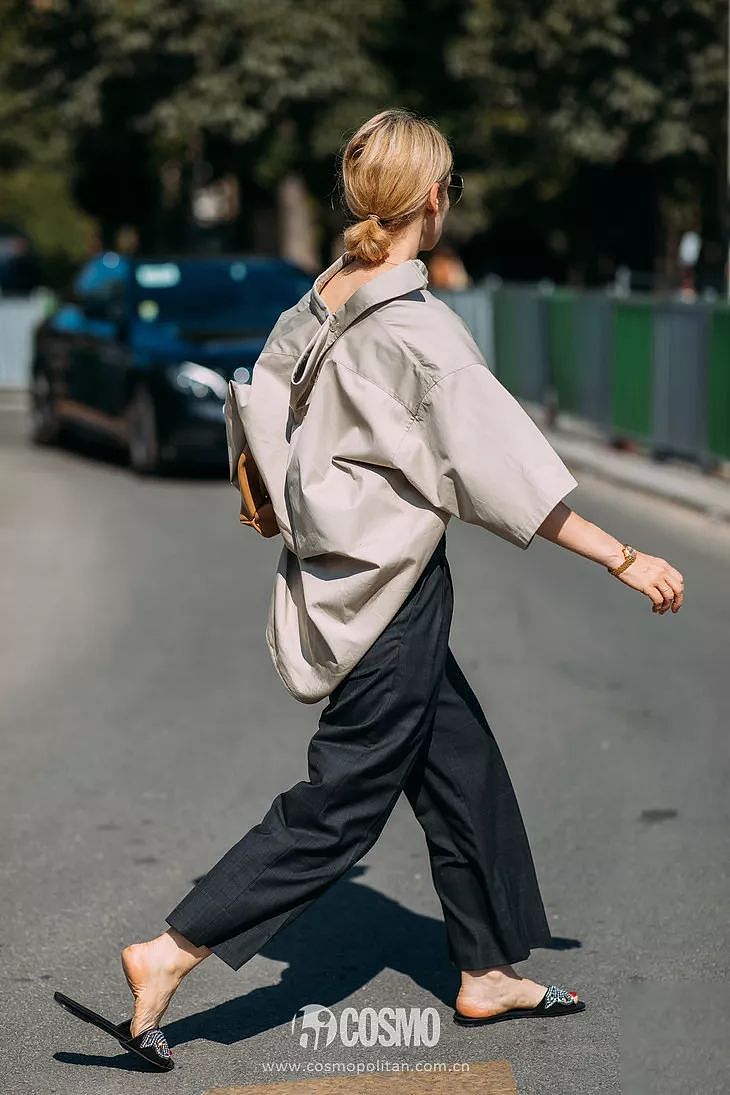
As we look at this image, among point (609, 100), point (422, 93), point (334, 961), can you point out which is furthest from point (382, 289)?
point (422, 93)

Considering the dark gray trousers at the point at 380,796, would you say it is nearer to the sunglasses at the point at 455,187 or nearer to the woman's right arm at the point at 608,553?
the woman's right arm at the point at 608,553

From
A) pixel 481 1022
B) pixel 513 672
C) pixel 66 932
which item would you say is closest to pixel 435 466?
pixel 481 1022

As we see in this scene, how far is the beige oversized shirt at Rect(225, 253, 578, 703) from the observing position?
3570mm

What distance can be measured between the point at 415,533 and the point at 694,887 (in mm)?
1769

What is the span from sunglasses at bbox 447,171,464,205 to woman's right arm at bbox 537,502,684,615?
0.66 meters

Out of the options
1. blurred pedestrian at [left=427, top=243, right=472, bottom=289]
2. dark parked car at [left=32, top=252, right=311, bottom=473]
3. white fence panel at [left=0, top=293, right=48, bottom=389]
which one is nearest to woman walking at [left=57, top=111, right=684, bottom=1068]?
dark parked car at [left=32, top=252, right=311, bottom=473]

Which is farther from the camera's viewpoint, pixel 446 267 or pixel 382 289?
pixel 446 267

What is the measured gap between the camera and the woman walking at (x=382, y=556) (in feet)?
11.8

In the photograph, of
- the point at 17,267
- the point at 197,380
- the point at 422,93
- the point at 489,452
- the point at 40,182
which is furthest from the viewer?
the point at 40,182

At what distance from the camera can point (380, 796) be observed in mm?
3838

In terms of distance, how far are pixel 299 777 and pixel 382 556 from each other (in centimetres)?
263

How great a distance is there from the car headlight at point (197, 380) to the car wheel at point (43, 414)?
8.98ft

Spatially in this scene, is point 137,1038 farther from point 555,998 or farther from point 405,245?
point 405,245

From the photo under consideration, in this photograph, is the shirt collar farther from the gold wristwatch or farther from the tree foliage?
the tree foliage
